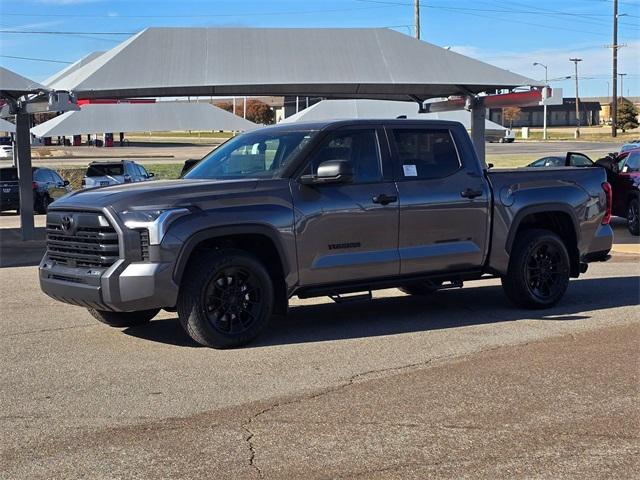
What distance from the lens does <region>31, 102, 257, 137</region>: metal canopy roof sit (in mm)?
23656

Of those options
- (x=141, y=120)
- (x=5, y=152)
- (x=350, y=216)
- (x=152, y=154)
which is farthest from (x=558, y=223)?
(x=5, y=152)

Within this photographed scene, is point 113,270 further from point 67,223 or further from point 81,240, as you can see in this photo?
point 67,223

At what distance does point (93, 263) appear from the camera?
7426 mm

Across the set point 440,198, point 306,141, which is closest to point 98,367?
point 306,141

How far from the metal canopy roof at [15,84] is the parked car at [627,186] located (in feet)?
36.6

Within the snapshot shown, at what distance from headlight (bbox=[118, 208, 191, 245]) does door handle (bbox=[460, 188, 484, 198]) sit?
3.04 m

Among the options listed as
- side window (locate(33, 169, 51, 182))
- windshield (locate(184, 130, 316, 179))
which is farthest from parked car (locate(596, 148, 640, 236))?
side window (locate(33, 169, 51, 182))

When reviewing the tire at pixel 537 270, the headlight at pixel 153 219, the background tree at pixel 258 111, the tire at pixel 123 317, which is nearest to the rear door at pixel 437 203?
the tire at pixel 537 270

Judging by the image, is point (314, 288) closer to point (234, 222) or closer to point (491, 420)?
point (234, 222)

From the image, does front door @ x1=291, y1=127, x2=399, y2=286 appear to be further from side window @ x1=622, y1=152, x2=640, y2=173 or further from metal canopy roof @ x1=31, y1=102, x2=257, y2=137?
metal canopy roof @ x1=31, y1=102, x2=257, y2=137

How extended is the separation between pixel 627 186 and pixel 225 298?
A: 1234 centimetres

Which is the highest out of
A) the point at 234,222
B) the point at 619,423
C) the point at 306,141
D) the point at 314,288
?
the point at 306,141

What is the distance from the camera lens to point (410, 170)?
8625 millimetres

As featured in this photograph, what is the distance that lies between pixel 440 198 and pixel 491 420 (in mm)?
3374
